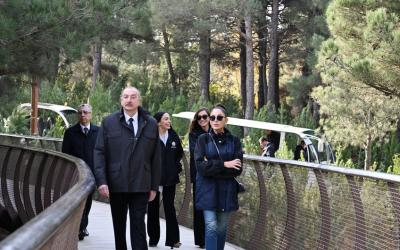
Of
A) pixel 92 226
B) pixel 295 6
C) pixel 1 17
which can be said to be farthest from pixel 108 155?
pixel 295 6

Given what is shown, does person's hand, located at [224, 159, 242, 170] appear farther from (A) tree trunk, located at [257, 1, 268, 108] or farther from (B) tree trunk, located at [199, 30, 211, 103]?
(B) tree trunk, located at [199, 30, 211, 103]

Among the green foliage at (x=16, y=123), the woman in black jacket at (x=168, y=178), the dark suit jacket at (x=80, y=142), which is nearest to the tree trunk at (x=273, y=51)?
the green foliage at (x=16, y=123)

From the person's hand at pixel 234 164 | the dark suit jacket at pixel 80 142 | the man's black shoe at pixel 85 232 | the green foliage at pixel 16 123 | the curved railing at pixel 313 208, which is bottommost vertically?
the man's black shoe at pixel 85 232

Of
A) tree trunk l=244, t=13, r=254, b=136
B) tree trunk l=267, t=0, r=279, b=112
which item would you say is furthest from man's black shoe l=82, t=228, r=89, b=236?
tree trunk l=267, t=0, r=279, b=112

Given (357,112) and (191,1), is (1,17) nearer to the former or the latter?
(357,112)

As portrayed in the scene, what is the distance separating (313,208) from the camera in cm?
897

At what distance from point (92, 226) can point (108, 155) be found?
5015 mm

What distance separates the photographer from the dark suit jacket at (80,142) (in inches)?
420

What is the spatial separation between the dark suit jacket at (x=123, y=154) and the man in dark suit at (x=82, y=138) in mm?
2706

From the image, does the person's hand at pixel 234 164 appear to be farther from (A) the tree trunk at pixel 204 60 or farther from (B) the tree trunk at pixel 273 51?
(A) the tree trunk at pixel 204 60

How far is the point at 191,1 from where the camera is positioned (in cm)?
4331

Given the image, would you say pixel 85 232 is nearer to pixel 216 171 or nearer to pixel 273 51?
pixel 216 171

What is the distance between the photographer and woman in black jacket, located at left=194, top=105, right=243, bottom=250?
8188 millimetres

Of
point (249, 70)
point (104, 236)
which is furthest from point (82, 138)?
point (249, 70)
